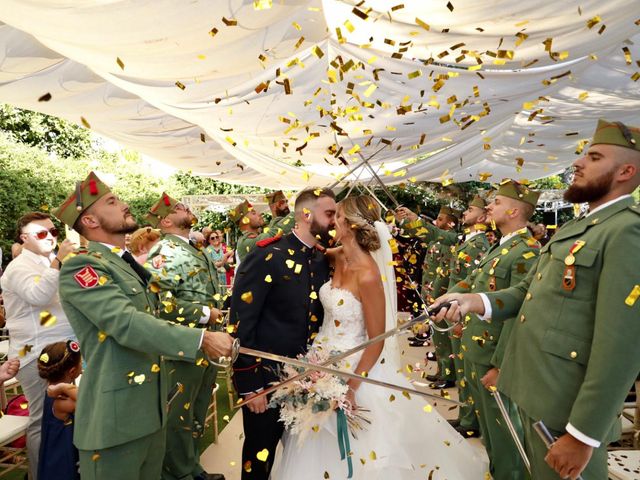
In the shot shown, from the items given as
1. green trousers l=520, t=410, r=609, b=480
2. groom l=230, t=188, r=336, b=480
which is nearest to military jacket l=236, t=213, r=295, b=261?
groom l=230, t=188, r=336, b=480

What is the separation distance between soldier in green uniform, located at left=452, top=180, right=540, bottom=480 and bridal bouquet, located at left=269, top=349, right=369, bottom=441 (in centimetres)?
100

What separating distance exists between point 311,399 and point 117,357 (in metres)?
1.05

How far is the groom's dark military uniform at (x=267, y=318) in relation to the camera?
2.69 metres

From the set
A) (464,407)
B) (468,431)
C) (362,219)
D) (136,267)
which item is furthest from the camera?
(464,407)

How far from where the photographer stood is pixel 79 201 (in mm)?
2365

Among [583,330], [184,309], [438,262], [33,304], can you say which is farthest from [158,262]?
[438,262]

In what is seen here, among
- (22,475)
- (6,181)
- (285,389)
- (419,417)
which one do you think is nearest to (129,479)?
(285,389)

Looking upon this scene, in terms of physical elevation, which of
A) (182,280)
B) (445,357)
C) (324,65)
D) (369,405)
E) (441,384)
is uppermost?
(324,65)

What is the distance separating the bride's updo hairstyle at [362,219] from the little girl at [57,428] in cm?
187

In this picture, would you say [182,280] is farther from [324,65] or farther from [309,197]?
[324,65]

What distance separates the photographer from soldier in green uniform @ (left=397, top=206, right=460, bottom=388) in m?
5.62

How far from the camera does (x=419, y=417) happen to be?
307 centimetres

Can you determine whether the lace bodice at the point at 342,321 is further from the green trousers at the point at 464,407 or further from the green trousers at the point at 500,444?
the green trousers at the point at 464,407

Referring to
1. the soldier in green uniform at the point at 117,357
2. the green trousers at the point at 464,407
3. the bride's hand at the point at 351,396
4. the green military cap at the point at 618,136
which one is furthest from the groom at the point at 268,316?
the green trousers at the point at 464,407
